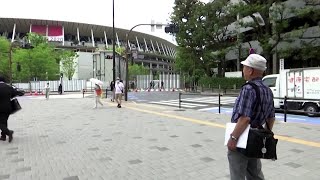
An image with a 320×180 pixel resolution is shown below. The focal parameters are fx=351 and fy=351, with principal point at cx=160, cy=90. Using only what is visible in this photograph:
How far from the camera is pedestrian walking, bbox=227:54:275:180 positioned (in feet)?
10.5

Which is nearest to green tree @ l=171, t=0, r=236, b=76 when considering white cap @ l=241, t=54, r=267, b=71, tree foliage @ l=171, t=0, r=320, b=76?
tree foliage @ l=171, t=0, r=320, b=76

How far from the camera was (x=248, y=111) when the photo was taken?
126 inches

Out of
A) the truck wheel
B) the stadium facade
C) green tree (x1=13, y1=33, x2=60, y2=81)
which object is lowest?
the truck wheel

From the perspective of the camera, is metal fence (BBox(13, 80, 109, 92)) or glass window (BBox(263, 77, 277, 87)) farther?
metal fence (BBox(13, 80, 109, 92))

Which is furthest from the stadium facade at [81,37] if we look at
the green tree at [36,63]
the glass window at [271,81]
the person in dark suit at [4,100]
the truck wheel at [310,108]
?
the person in dark suit at [4,100]

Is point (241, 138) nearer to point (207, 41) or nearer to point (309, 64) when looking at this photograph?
point (309, 64)

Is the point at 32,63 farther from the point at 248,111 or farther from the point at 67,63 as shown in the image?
the point at 248,111

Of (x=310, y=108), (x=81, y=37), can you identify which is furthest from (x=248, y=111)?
(x=81, y=37)

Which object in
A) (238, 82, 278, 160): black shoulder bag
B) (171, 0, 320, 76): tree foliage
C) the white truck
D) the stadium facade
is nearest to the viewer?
(238, 82, 278, 160): black shoulder bag

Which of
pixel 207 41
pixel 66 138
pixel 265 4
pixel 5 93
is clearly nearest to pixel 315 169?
pixel 66 138

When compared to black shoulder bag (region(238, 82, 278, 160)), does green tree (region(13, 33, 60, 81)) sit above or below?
above

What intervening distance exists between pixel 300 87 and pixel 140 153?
10.7m

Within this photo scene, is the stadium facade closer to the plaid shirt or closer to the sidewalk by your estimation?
the sidewalk

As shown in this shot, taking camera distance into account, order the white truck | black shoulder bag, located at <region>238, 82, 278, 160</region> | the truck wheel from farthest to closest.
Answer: the white truck
the truck wheel
black shoulder bag, located at <region>238, 82, 278, 160</region>
